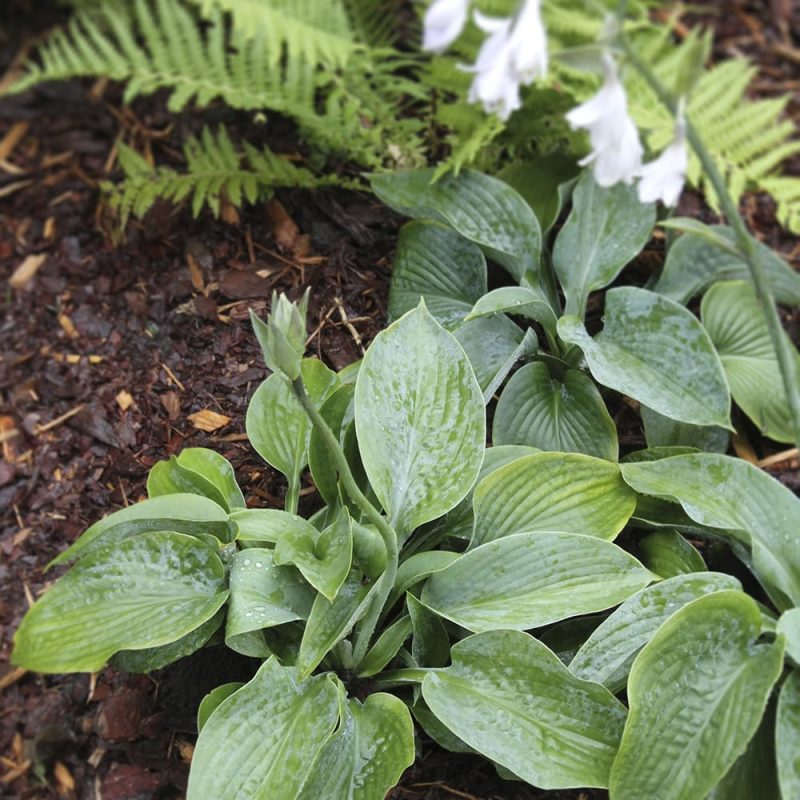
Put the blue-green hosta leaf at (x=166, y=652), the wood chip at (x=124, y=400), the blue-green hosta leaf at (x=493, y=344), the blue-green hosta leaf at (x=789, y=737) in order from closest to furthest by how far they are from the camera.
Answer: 1. the blue-green hosta leaf at (x=789, y=737)
2. the blue-green hosta leaf at (x=166, y=652)
3. the blue-green hosta leaf at (x=493, y=344)
4. the wood chip at (x=124, y=400)

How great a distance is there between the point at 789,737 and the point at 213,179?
183cm

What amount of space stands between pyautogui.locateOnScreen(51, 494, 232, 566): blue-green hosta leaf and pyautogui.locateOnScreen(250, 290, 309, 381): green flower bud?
1.53ft

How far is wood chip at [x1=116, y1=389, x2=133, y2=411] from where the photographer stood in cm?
215

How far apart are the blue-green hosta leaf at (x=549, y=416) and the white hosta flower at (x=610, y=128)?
2.20ft

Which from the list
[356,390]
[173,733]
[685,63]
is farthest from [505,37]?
[173,733]

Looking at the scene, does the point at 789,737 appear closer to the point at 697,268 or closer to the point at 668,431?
the point at 668,431

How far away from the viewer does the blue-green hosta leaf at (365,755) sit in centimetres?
146

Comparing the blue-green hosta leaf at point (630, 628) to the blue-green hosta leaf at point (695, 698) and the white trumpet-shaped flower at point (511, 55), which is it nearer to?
the blue-green hosta leaf at point (695, 698)

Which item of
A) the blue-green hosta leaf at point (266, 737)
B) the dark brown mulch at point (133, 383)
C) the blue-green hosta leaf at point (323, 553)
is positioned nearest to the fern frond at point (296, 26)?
the dark brown mulch at point (133, 383)

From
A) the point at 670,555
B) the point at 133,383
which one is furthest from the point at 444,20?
the point at 133,383

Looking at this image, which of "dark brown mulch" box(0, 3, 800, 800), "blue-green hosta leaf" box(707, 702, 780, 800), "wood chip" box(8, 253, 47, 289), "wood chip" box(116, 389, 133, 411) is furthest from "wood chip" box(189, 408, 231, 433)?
"blue-green hosta leaf" box(707, 702, 780, 800)

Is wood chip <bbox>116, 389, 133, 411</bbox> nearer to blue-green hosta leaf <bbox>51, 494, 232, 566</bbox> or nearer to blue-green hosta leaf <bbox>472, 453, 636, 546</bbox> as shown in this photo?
blue-green hosta leaf <bbox>51, 494, 232, 566</bbox>

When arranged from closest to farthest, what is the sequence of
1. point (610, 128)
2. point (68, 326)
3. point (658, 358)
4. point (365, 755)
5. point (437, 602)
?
point (610, 128) → point (365, 755) → point (437, 602) → point (658, 358) → point (68, 326)

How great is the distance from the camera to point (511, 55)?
3.90 ft
